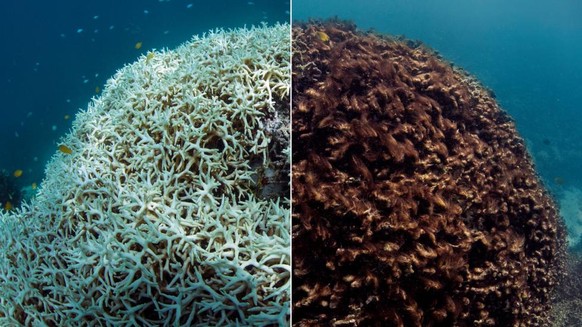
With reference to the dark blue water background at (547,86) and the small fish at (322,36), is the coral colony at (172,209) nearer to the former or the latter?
the small fish at (322,36)

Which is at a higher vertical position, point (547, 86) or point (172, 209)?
point (547, 86)

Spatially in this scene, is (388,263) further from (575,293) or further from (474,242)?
(575,293)

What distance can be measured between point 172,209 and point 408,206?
126cm

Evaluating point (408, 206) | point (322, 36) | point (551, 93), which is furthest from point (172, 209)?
point (551, 93)

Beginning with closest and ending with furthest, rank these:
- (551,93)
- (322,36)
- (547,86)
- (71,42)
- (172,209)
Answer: (172,209), (322,36), (551,93), (547,86), (71,42)

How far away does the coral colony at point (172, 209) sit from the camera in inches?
67.3

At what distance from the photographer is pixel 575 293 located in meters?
2.44

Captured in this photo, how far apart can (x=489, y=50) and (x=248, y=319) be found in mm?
9013

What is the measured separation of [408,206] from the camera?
1973mm

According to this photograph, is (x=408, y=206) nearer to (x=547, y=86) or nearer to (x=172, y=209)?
→ (x=172, y=209)

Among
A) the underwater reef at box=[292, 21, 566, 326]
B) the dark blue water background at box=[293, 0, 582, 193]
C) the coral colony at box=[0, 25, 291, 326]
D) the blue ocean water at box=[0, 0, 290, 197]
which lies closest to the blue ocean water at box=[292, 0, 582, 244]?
the dark blue water background at box=[293, 0, 582, 193]

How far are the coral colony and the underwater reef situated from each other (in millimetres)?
216

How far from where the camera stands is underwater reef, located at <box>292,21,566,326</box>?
1.81 metres

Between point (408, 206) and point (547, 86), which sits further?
point (547, 86)
